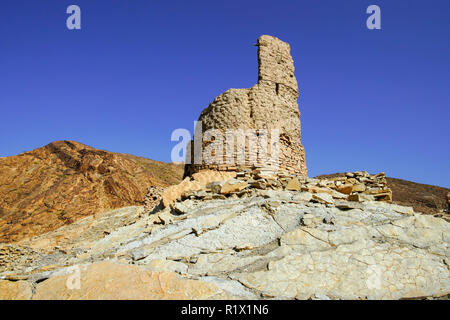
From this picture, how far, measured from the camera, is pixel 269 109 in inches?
361

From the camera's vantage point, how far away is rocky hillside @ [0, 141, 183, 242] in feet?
67.9

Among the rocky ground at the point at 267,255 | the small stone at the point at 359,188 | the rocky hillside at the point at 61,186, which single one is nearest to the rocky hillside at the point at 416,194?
the small stone at the point at 359,188

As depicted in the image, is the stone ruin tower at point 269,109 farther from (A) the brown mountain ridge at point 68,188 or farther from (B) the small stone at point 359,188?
(A) the brown mountain ridge at point 68,188

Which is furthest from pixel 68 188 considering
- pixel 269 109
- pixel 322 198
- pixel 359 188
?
pixel 322 198

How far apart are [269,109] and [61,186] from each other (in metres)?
21.4

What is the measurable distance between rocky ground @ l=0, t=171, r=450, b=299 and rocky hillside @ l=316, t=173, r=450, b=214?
1476cm

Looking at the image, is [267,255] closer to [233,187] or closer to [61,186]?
[233,187]

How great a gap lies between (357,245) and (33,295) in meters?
4.34

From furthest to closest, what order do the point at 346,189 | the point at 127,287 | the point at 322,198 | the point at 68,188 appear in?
the point at 68,188 < the point at 346,189 < the point at 322,198 < the point at 127,287

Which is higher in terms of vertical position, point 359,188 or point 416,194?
point 416,194

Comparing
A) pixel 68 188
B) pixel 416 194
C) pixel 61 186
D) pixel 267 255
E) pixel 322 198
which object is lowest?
pixel 267 255

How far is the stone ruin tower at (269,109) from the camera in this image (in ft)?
29.2

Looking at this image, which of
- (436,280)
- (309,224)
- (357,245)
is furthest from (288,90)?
(436,280)

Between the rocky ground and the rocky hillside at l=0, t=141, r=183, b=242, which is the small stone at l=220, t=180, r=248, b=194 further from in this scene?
the rocky hillside at l=0, t=141, r=183, b=242
